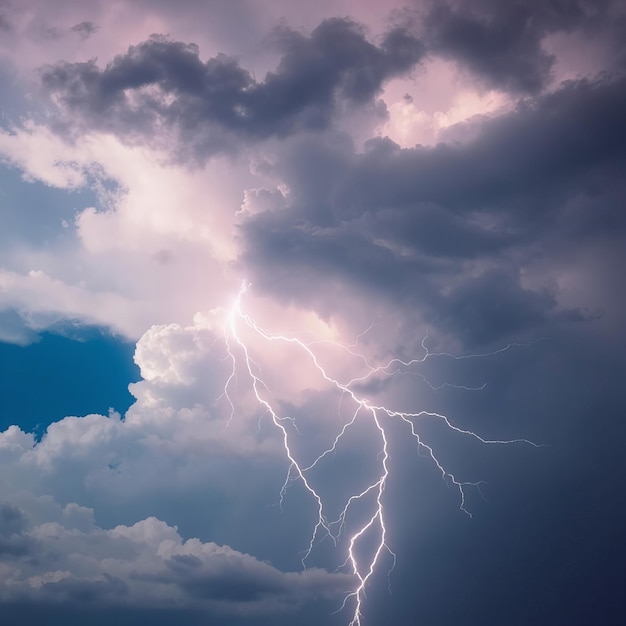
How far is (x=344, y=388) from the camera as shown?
26.0 metres

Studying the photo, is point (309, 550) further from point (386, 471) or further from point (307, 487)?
point (386, 471)

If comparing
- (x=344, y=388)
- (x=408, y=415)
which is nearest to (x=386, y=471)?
(x=408, y=415)

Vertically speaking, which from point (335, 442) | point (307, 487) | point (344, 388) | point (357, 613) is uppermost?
point (344, 388)

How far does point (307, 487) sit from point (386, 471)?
4851 millimetres

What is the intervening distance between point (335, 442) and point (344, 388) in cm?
311

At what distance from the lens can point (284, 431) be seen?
84.6ft

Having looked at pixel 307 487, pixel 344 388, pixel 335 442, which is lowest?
pixel 307 487

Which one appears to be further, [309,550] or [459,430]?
[459,430]

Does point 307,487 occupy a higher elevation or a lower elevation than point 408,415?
lower

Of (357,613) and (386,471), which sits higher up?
(386,471)

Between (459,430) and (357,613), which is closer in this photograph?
(357,613)

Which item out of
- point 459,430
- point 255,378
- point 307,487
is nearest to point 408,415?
point 459,430

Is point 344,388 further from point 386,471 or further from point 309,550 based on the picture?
point 309,550

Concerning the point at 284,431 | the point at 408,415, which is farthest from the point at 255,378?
the point at 408,415
